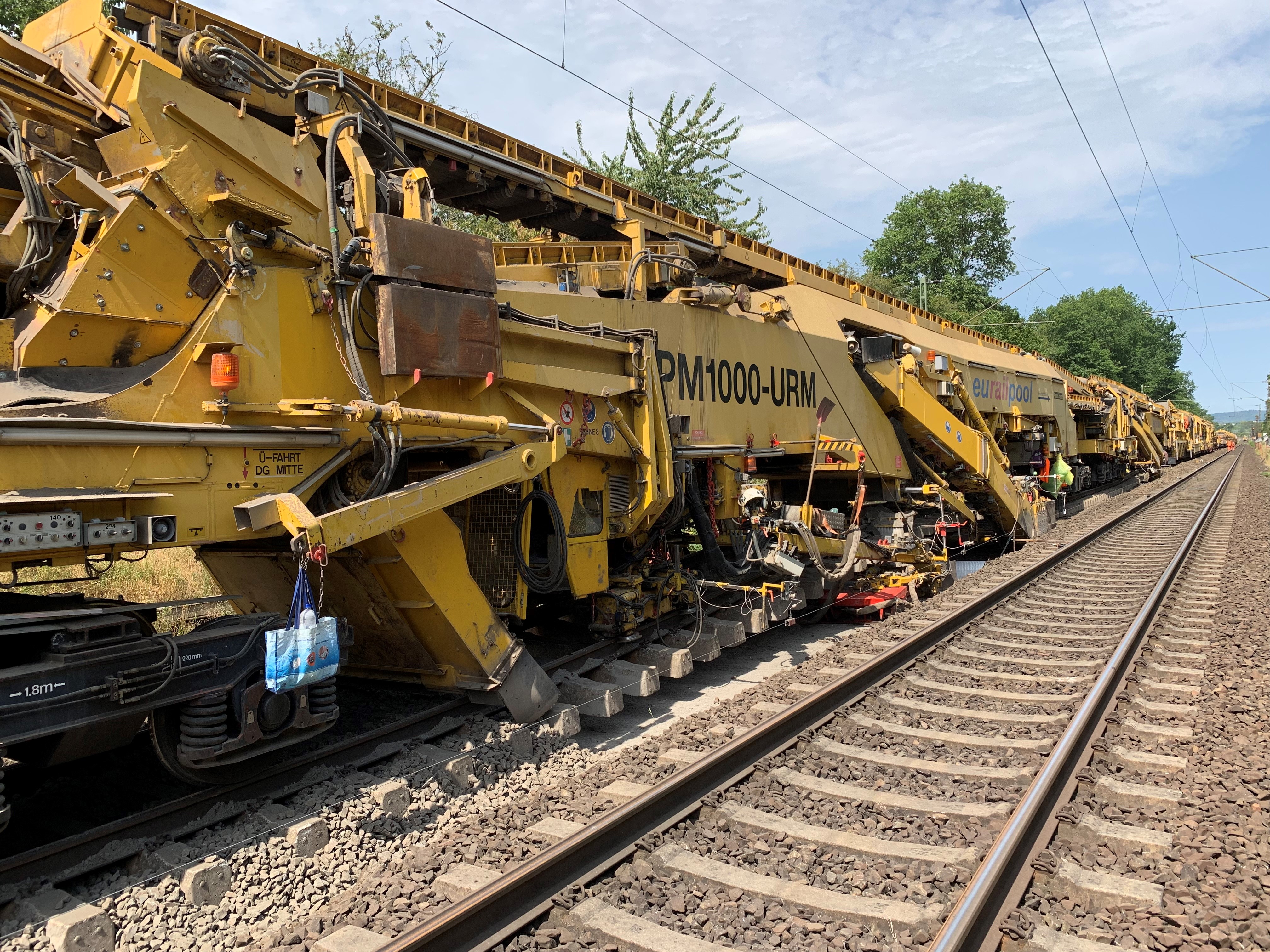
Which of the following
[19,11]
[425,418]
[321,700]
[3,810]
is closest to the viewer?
[3,810]

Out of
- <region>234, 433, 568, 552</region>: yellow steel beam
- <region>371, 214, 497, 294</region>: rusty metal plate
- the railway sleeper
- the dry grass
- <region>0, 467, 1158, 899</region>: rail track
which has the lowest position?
the railway sleeper

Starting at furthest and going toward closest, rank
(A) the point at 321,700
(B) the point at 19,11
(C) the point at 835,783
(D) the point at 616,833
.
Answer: (B) the point at 19,11, (C) the point at 835,783, (A) the point at 321,700, (D) the point at 616,833

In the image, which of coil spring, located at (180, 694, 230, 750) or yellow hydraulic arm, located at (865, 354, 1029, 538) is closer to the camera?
coil spring, located at (180, 694, 230, 750)

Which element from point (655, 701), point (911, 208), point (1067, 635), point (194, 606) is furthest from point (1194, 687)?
point (911, 208)

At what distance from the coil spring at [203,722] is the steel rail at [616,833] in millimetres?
1506

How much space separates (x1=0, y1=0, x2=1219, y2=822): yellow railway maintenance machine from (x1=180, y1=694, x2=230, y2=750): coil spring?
16mm

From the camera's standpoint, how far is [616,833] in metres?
4.02

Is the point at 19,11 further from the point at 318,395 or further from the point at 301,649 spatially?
the point at 301,649

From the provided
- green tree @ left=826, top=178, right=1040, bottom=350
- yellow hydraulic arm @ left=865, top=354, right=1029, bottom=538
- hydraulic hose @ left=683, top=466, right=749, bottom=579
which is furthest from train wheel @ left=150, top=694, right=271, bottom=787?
green tree @ left=826, top=178, right=1040, bottom=350

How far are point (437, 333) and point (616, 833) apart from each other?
295 cm

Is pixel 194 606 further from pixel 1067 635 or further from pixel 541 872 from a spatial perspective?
pixel 1067 635

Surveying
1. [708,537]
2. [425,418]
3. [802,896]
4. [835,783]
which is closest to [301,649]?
[425,418]

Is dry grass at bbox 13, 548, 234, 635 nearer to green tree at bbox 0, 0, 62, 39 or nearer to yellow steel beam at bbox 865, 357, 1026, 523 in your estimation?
Result: yellow steel beam at bbox 865, 357, 1026, 523

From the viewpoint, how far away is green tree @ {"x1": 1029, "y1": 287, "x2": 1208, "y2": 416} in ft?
246
